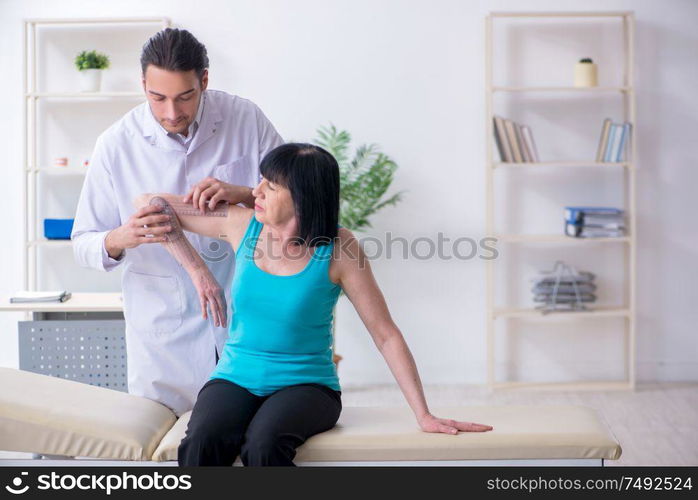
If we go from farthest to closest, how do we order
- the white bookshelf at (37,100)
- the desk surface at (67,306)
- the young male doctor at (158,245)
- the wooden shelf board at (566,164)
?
the white bookshelf at (37,100) → the wooden shelf board at (566,164) → the desk surface at (67,306) → the young male doctor at (158,245)

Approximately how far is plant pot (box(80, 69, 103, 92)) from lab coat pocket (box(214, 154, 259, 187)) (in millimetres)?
2295

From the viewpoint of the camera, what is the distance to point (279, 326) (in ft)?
6.41

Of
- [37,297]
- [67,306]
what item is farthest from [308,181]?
[37,297]

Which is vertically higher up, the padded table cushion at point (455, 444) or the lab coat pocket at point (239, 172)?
the lab coat pocket at point (239, 172)

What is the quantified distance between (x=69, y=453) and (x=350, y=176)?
270 cm

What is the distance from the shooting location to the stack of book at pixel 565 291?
431cm

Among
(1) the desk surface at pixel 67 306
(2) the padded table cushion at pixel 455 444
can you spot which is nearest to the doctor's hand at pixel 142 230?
(2) the padded table cushion at pixel 455 444

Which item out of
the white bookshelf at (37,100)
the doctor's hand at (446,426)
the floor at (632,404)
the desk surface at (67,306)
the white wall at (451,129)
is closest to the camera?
the doctor's hand at (446,426)

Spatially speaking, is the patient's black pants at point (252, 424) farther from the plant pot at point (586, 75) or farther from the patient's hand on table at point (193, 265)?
the plant pot at point (586, 75)

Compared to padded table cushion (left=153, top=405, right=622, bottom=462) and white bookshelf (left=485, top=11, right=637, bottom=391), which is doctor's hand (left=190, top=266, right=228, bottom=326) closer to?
padded table cushion (left=153, top=405, right=622, bottom=462)

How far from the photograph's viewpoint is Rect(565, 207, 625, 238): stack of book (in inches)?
167

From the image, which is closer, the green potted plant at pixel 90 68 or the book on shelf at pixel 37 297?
the book on shelf at pixel 37 297

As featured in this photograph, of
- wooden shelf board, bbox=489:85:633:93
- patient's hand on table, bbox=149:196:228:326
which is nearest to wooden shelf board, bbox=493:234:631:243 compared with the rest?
wooden shelf board, bbox=489:85:633:93

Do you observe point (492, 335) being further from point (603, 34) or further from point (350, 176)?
point (603, 34)
